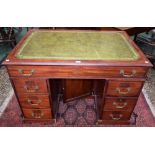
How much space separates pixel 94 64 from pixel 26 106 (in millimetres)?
842

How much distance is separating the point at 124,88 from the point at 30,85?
0.84 meters

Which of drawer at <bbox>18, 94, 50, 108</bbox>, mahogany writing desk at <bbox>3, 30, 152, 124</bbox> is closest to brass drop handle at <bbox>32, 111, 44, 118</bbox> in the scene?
mahogany writing desk at <bbox>3, 30, 152, 124</bbox>

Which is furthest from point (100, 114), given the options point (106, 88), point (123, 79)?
point (123, 79)

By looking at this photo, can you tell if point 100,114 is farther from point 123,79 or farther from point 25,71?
point 25,71

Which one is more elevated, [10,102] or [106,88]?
[106,88]

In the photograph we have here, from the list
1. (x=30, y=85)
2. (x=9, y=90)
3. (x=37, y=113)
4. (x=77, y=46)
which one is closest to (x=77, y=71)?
(x=77, y=46)

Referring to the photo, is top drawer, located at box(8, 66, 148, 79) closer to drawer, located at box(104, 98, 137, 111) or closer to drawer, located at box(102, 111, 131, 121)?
drawer, located at box(104, 98, 137, 111)

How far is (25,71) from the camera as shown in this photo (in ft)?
3.91

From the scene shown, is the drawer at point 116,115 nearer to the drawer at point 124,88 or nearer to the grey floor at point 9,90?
the drawer at point 124,88

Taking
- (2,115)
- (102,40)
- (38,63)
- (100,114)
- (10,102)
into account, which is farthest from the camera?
(10,102)

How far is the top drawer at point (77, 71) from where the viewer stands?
46.3 inches

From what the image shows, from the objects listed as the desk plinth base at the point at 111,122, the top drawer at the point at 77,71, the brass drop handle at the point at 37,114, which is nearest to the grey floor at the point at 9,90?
the desk plinth base at the point at 111,122

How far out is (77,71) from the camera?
47.4 inches

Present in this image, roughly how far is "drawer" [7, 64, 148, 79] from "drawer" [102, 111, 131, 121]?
0.50m
